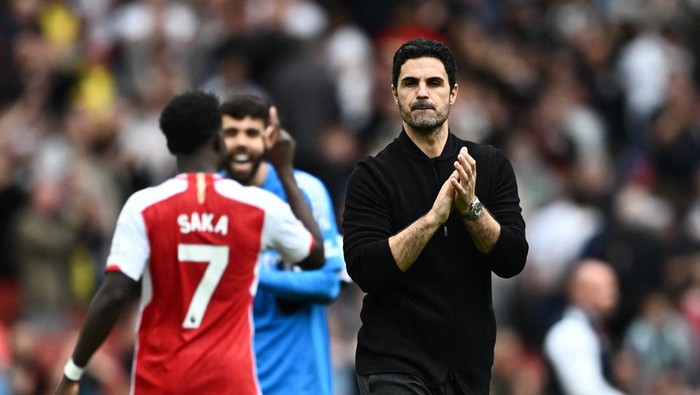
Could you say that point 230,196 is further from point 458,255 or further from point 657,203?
point 657,203

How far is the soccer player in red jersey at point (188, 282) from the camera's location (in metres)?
8.23

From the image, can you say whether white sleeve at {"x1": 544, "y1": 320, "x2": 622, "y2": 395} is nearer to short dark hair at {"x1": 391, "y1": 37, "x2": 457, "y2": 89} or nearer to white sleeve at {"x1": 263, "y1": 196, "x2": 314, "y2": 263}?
white sleeve at {"x1": 263, "y1": 196, "x2": 314, "y2": 263}

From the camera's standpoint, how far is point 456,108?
1872 centimetres

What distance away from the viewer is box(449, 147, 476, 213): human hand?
24.4 ft

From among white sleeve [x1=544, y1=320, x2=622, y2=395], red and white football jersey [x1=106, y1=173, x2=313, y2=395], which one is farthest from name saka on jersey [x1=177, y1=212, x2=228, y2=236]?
white sleeve [x1=544, y1=320, x2=622, y2=395]

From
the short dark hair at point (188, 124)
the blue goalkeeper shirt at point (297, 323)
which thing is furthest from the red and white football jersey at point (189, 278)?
the blue goalkeeper shirt at point (297, 323)

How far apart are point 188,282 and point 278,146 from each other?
1.53m

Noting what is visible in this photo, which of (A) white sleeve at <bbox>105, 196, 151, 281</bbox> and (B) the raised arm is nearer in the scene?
(A) white sleeve at <bbox>105, 196, 151, 281</bbox>

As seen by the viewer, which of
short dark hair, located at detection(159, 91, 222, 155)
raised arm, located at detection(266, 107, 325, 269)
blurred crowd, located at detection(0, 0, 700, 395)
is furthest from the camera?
blurred crowd, located at detection(0, 0, 700, 395)

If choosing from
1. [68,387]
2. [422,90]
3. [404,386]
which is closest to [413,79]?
[422,90]

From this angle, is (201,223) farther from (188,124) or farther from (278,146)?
(278,146)

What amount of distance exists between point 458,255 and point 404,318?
0.38 meters

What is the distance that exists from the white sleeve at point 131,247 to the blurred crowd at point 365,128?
237 inches

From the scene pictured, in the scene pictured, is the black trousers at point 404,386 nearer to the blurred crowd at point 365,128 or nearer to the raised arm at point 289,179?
the raised arm at point 289,179
